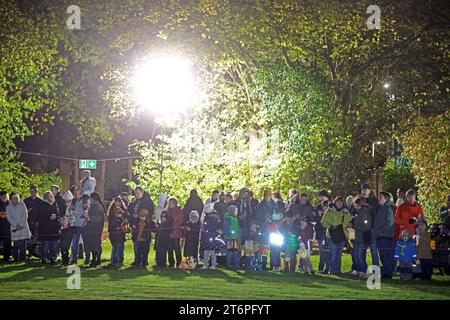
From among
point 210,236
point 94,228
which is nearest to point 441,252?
point 210,236

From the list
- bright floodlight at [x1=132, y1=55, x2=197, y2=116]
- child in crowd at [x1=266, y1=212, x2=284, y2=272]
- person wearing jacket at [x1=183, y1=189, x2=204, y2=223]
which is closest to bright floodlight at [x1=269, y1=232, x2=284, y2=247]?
child in crowd at [x1=266, y1=212, x2=284, y2=272]

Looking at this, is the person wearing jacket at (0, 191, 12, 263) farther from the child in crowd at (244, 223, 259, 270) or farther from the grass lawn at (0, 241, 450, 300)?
the child in crowd at (244, 223, 259, 270)

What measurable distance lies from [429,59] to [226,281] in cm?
1623

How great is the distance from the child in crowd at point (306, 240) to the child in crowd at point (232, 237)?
1.67 meters

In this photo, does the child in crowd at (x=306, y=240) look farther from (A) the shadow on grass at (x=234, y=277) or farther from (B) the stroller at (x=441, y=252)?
(B) the stroller at (x=441, y=252)

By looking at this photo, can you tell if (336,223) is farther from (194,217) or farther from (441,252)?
(194,217)

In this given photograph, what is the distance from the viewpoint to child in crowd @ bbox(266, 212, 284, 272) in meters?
25.5

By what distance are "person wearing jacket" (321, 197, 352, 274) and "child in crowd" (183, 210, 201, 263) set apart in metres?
3.36

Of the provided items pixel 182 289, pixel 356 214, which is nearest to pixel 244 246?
pixel 356 214

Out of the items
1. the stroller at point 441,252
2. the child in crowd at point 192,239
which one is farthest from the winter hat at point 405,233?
the child in crowd at point 192,239

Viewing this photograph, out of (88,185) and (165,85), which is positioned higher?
(165,85)

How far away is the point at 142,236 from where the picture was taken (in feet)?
85.9

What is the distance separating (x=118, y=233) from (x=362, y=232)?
21.0ft
